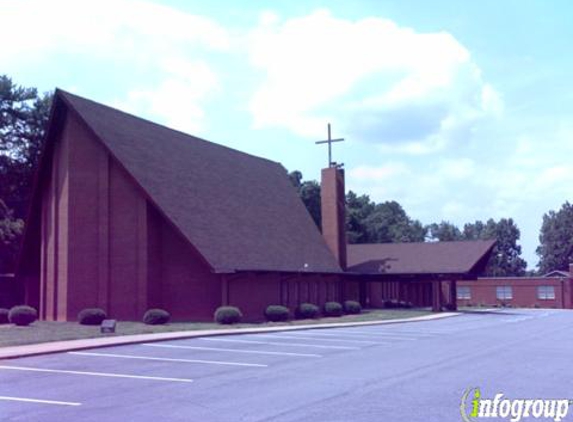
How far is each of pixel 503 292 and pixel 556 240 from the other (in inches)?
2196

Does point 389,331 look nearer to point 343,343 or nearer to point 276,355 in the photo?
point 343,343

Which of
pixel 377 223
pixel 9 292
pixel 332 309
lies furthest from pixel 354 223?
pixel 9 292

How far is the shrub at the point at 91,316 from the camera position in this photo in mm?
32469

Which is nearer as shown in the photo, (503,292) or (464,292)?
(503,292)

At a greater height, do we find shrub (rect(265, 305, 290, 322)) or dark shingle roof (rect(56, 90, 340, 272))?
dark shingle roof (rect(56, 90, 340, 272))

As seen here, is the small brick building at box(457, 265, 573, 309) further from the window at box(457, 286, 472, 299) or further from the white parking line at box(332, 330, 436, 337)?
the white parking line at box(332, 330, 436, 337)

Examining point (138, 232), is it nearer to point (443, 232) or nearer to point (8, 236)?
point (8, 236)

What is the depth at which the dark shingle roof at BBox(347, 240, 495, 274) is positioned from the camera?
54.2m

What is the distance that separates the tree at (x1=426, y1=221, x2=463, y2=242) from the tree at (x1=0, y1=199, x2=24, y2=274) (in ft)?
336

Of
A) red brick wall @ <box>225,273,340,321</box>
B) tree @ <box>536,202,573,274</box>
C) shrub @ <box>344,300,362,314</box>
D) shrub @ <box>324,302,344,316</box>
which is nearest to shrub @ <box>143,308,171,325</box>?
red brick wall @ <box>225,273,340,321</box>

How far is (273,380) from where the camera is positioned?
48.2 ft

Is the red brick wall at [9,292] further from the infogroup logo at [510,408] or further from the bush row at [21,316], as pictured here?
the infogroup logo at [510,408]

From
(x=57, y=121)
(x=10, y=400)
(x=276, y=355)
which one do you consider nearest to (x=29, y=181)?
(x=57, y=121)

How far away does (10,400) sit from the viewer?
12.3m
